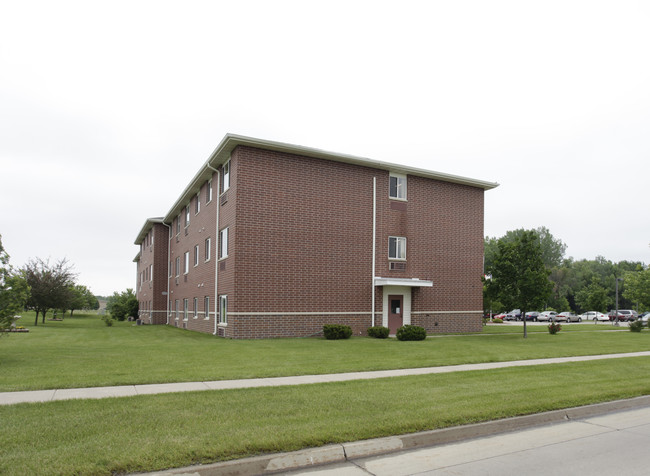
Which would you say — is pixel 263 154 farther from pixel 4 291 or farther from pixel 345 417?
pixel 345 417

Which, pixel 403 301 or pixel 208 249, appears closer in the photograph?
pixel 403 301

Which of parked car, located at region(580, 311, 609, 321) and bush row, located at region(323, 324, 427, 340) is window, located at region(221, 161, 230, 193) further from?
parked car, located at region(580, 311, 609, 321)

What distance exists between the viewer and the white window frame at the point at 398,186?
2591 cm

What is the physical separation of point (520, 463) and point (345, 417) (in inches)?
93.8

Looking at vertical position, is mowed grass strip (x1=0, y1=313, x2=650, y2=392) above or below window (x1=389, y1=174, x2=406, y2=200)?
below

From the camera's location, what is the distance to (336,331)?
71.1 feet

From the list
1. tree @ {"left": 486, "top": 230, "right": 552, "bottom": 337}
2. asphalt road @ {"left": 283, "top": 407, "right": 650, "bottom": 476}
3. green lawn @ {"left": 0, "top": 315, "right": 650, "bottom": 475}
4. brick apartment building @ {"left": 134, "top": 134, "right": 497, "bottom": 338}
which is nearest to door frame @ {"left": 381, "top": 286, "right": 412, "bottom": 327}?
brick apartment building @ {"left": 134, "top": 134, "right": 497, "bottom": 338}

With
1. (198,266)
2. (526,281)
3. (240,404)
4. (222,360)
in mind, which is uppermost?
(198,266)

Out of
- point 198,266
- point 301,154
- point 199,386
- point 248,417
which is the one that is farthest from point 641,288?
point 248,417

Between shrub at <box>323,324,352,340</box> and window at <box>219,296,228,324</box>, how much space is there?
183 inches

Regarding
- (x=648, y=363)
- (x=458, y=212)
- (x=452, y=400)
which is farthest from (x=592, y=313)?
(x=452, y=400)

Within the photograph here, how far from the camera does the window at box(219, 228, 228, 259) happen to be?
23828 mm

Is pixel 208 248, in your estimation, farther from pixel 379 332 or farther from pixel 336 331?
pixel 379 332

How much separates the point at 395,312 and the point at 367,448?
19.6m
